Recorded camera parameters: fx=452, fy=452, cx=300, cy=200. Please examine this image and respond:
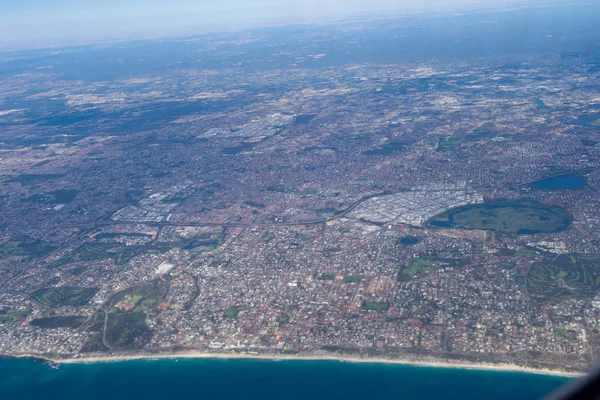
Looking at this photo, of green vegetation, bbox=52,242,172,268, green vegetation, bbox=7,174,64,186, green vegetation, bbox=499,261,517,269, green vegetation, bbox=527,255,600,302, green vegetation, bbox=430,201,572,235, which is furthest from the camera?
green vegetation, bbox=7,174,64,186

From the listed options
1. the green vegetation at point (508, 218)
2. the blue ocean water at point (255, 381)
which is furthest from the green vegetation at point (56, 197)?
the green vegetation at point (508, 218)

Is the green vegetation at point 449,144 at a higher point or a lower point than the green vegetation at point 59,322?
higher

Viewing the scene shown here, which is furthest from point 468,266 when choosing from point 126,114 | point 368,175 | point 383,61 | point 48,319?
point 383,61

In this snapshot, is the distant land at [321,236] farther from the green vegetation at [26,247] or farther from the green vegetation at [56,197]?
the green vegetation at [56,197]

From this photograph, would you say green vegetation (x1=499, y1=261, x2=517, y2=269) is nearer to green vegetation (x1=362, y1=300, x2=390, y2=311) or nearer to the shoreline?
the shoreline

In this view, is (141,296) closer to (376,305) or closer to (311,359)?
(311,359)

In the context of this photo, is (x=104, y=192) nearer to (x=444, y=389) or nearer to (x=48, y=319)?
(x=48, y=319)

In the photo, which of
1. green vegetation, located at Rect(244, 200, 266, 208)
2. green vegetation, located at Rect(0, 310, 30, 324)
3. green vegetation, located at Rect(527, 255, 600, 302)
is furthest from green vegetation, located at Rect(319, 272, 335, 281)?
green vegetation, located at Rect(0, 310, 30, 324)
